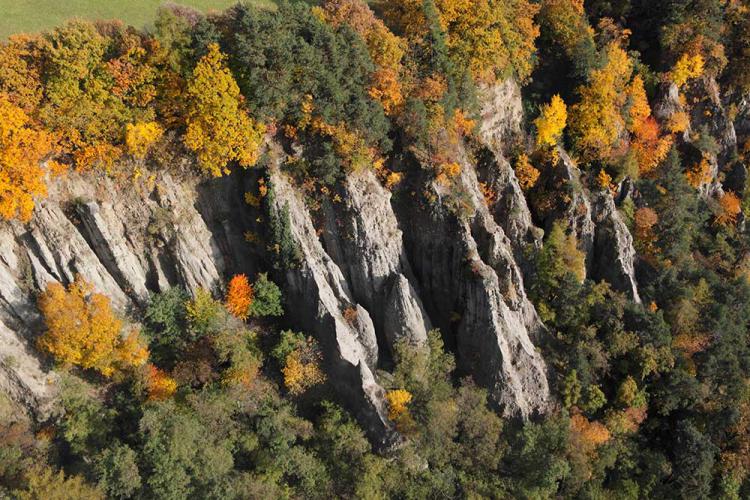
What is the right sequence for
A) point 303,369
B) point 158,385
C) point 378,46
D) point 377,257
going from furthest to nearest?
point 377,257
point 303,369
point 378,46
point 158,385

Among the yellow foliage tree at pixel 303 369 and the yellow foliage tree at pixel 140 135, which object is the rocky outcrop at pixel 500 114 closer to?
the yellow foliage tree at pixel 303 369

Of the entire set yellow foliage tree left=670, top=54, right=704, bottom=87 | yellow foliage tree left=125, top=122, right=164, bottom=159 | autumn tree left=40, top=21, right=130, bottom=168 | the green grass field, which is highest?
the green grass field

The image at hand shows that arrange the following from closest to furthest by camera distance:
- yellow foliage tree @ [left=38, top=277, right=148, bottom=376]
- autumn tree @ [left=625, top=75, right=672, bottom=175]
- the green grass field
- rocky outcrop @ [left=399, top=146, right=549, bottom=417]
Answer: yellow foliage tree @ [left=38, top=277, right=148, bottom=376]
the green grass field
rocky outcrop @ [left=399, top=146, right=549, bottom=417]
autumn tree @ [left=625, top=75, right=672, bottom=175]

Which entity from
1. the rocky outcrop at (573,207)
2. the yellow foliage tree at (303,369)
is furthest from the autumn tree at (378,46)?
the yellow foliage tree at (303,369)

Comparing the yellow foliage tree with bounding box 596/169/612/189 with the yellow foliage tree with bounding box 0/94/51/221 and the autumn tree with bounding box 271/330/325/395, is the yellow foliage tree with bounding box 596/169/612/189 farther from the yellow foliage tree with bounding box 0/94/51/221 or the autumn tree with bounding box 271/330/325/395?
the yellow foliage tree with bounding box 0/94/51/221

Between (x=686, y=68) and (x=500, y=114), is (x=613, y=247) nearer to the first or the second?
(x=500, y=114)

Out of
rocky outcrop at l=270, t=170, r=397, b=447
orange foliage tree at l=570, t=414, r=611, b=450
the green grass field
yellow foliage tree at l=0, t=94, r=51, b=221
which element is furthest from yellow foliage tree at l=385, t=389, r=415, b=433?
the green grass field

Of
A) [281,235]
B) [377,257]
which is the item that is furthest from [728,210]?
[281,235]
